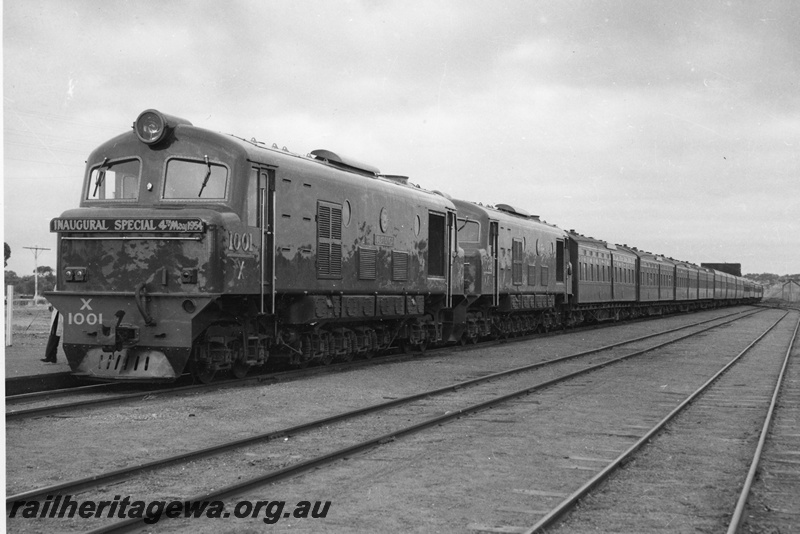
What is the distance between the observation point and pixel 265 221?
1298cm

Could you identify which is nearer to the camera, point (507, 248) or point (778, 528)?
point (778, 528)

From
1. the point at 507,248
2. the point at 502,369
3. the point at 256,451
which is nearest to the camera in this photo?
the point at 256,451

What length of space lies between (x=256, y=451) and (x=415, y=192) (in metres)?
11.9

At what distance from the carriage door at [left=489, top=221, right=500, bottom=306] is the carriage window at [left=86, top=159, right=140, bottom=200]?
1307 centimetres

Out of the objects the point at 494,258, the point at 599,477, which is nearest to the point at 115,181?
the point at 599,477

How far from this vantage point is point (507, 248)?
25.4m

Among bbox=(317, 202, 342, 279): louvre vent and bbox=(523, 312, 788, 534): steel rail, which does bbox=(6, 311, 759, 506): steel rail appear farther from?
bbox=(317, 202, 342, 279): louvre vent

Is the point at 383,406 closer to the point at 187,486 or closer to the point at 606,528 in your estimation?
the point at 187,486

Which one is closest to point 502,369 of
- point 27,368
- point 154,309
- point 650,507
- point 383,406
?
point 383,406

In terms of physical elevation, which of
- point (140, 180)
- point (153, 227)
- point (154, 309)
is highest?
point (140, 180)

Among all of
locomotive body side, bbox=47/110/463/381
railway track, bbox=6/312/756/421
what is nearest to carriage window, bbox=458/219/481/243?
locomotive body side, bbox=47/110/463/381

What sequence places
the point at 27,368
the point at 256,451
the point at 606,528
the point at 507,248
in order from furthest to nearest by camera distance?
the point at 507,248, the point at 27,368, the point at 256,451, the point at 606,528

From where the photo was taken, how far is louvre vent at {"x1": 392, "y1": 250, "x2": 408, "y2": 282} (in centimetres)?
1781

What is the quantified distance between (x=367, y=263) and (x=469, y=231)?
7843mm
